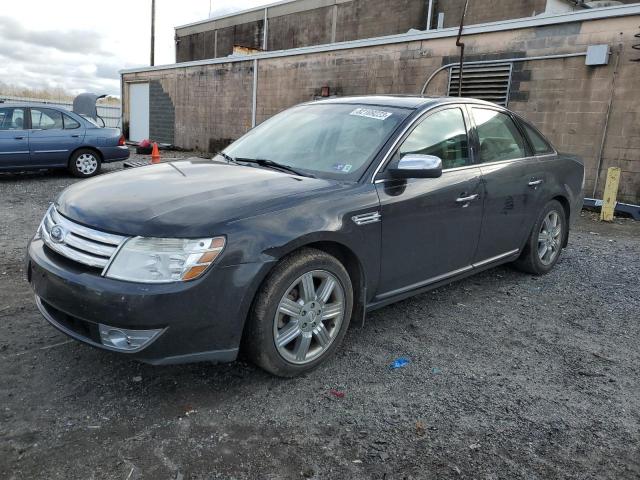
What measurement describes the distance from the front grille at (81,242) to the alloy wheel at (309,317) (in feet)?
2.92

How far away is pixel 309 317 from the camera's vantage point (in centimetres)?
290

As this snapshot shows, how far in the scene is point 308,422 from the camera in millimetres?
2564

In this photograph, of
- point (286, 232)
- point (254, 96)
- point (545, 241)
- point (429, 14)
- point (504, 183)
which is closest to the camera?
point (286, 232)

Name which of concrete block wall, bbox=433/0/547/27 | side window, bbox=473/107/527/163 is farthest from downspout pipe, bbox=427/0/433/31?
side window, bbox=473/107/527/163

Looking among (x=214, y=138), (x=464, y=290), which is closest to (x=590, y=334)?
(x=464, y=290)

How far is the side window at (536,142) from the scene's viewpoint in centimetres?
475

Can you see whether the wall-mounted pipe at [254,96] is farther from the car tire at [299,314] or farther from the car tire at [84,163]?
the car tire at [299,314]

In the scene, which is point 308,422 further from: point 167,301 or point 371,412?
point 167,301

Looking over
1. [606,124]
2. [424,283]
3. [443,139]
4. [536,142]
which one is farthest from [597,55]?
[424,283]

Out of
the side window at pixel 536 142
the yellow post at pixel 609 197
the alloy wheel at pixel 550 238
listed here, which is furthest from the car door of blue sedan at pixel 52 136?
the yellow post at pixel 609 197

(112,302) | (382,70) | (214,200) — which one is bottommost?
(112,302)

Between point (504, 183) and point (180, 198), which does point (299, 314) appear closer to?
point (180, 198)

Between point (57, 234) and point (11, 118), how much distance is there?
8.39 meters

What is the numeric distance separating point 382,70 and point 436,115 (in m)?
8.90
